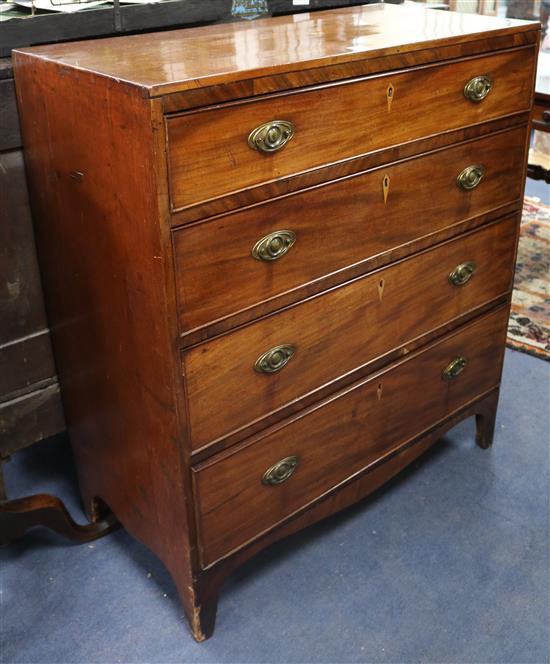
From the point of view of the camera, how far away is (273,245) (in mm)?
1503

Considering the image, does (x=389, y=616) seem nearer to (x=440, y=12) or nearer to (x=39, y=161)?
(x=39, y=161)

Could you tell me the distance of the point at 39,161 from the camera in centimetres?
162

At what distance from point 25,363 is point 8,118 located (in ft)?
1.91

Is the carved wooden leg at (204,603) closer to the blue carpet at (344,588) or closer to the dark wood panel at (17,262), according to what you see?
the blue carpet at (344,588)

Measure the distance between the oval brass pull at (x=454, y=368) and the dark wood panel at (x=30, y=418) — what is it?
1.00 metres

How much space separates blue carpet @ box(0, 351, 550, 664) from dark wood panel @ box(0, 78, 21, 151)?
3.38 ft

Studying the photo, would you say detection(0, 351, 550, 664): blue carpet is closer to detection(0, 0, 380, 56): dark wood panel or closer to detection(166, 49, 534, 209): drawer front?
detection(166, 49, 534, 209): drawer front

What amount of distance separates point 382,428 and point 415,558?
1.14ft

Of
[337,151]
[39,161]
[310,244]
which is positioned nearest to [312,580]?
[310,244]

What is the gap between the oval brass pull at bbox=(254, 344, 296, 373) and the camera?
5.24ft

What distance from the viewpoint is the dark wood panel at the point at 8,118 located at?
160 cm

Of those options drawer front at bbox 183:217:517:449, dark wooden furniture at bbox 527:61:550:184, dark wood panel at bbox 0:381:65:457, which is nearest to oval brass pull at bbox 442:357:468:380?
drawer front at bbox 183:217:517:449

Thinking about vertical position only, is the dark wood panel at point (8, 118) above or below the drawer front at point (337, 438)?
above

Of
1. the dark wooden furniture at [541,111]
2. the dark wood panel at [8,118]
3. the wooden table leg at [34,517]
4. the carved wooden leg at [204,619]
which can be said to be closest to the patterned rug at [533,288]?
the dark wooden furniture at [541,111]
